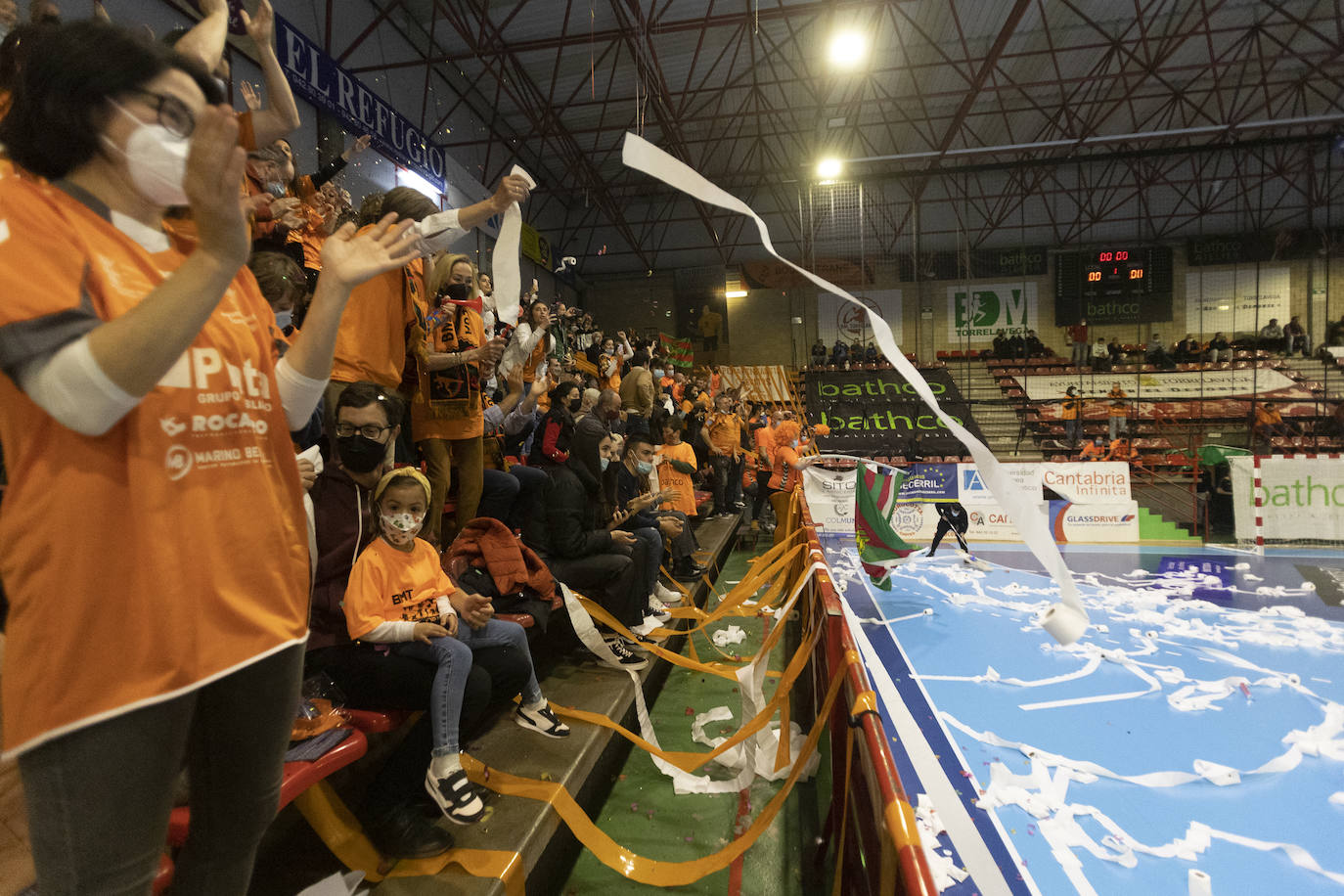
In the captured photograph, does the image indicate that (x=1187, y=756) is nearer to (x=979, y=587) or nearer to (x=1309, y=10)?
(x=979, y=587)

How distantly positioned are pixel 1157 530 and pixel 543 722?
889 cm

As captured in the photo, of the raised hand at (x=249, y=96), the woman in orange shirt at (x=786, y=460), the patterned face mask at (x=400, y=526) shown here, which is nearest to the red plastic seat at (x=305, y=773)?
the patterned face mask at (x=400, y=526)

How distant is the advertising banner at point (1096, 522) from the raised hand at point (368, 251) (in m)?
9.09

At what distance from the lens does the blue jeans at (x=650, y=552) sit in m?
4.53

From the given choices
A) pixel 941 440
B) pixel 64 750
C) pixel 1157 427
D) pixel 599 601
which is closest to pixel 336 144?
pixel 599 601

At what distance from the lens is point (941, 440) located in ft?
45.7

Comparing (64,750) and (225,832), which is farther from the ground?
(64,750)

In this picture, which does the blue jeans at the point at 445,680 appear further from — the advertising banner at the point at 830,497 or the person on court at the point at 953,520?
the advertising banner at the point at 830,497

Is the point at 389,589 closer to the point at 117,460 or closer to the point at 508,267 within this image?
the point at 508,267

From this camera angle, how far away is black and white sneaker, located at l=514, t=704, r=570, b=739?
102 inches

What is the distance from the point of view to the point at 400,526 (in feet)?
7.06

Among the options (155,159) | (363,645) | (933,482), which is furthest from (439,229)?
(933,482)

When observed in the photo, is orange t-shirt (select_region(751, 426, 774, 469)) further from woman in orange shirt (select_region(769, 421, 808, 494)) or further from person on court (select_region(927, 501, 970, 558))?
person on court (select_region(927, 501, 970, 558))

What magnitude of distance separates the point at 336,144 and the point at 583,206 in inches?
506
